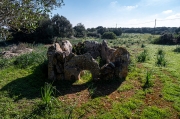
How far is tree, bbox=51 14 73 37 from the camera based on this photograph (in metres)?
28.1

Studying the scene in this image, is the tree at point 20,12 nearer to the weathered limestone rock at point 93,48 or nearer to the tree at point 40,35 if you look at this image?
the weathered limestone rock at point 93,48

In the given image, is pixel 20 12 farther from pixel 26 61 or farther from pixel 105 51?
pixel 105 51

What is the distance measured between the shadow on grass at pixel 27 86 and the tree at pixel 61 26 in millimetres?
21923

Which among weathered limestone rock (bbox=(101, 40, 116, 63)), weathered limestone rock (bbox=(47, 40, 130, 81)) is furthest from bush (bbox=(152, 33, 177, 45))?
weathered limestone rock (bbox=(47, 40, 130, 81))

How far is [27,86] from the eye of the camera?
5816mm

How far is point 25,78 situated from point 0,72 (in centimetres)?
130

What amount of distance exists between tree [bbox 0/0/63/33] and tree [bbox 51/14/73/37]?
79.3 feet

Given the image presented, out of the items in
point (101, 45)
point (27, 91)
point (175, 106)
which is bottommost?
point (175, 106)

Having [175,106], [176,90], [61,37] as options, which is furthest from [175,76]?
[61,37]

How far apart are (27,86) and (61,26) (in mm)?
23753

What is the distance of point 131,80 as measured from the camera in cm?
684

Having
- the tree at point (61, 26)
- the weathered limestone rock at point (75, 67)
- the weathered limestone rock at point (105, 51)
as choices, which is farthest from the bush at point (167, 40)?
the weathered limestone rock at point (75, 67)

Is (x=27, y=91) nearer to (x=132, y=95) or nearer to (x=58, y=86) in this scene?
(x=58, y=86)

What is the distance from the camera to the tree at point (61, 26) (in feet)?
92.2
